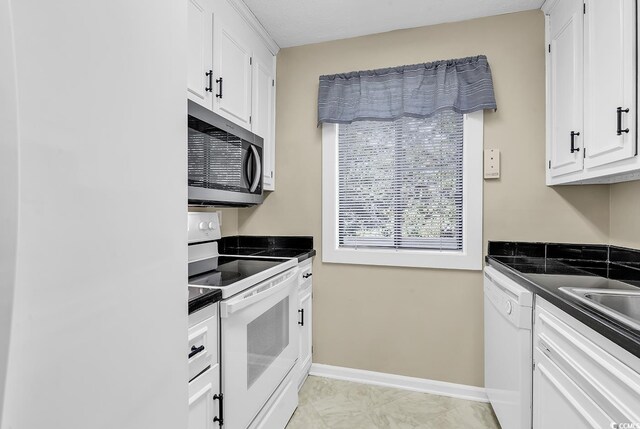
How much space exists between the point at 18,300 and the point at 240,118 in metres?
1.81

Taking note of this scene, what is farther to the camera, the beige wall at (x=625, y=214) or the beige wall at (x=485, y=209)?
the beige wall at (x=485, y=209)

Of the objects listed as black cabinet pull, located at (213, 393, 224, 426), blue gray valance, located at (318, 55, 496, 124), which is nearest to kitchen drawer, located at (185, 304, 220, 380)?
black cabinet pull, located at (213, 393, 224, 426)

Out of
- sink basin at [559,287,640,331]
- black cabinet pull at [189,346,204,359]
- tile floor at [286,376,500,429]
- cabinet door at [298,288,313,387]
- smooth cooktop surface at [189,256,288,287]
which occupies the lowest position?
tile floor at [286,376,500,429]

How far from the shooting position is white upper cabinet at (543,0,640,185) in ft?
4.12

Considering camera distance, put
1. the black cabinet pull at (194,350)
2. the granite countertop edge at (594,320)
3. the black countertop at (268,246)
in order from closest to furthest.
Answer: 1. the granite countertop edge at (594,320)
2. the black cabinet pull at (194,350)
3. the black countertop at (268,246)

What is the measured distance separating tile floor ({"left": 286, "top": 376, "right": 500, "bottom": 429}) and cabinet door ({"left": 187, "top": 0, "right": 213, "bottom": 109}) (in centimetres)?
194

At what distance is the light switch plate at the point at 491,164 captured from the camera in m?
2.09

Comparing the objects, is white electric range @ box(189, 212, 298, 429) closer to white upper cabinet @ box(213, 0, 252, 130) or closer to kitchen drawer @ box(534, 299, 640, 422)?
white upper cabinet @ box(213, 0, 252, 130)

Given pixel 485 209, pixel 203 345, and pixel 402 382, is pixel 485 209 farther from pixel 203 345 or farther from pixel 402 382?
pixel 203 345

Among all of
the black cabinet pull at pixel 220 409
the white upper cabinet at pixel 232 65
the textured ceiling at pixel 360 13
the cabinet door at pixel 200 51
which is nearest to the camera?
the black cabinet pull at pixel 220 409

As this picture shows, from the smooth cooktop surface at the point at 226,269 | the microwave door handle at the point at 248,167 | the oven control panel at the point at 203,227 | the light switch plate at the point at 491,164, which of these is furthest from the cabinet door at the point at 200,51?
the light switch plate at the point at 491,164

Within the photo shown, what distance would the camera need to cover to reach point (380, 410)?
2.01 metres

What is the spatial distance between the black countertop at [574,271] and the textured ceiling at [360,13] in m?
1.53

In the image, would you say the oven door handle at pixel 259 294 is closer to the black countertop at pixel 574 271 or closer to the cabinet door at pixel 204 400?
the cabinet door at pixel 204 400
